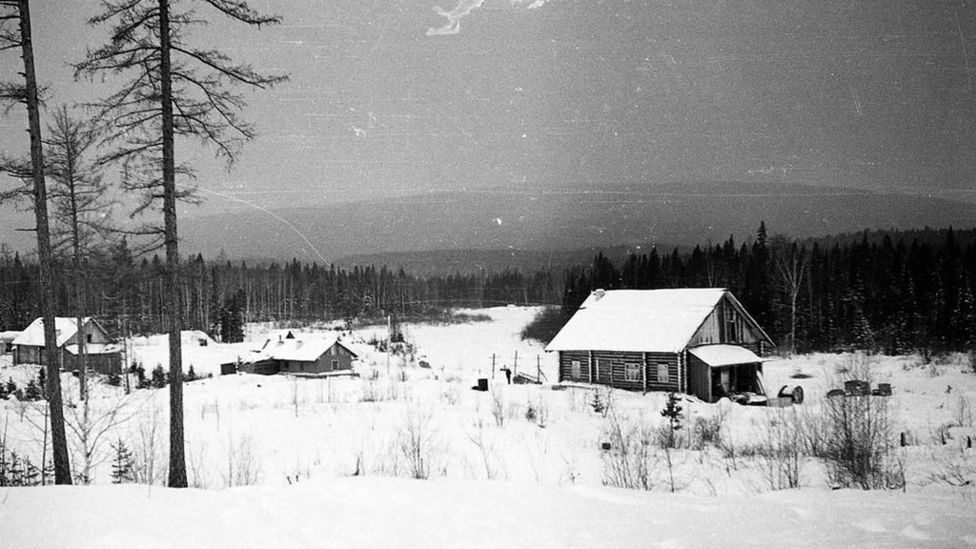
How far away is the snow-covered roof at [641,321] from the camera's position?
3170 cm

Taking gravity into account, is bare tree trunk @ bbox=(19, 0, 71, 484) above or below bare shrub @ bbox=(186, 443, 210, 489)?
above

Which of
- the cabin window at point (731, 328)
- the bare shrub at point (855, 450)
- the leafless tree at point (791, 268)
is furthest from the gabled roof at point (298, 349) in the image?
the bare shrub at point (855, 450)

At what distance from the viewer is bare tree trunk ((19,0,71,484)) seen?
38.2 feet

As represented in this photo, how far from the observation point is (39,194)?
1230 cm

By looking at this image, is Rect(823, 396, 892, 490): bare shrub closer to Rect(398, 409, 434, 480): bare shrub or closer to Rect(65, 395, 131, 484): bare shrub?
Rect(398, 409, 434, 480): bare shrub

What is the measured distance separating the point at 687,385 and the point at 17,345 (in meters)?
53.3

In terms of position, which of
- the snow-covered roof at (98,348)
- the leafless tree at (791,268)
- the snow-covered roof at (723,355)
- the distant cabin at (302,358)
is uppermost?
the leafless tree at (791,268)

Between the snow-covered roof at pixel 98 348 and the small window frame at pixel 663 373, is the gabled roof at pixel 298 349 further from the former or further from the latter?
the small window frame at pixel 663 373

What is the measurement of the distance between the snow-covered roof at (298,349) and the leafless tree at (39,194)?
1252 inches

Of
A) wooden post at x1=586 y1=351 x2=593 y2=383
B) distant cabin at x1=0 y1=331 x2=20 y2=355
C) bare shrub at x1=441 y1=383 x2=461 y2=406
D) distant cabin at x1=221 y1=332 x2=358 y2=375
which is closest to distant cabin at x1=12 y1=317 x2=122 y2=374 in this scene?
distant cabin at x1=0 y1=331 x2=20 y2=355

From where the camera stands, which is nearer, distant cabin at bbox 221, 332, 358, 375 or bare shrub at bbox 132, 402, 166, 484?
bare shrub at bbox 132, 402, 166, 484

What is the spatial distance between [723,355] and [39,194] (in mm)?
28380

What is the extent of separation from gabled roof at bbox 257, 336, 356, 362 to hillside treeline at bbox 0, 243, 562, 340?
1278 cm

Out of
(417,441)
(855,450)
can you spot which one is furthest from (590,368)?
(855,450)
